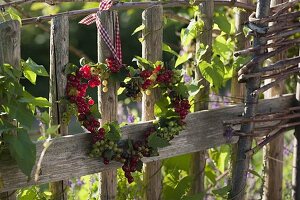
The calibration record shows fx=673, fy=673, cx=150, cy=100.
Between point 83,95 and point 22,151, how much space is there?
1.23 ft

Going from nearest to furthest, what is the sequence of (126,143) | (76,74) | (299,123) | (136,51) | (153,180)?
1. (76,74)
2. (126,143)
3. (153,180)
4. (299,123)
5. (136,51)

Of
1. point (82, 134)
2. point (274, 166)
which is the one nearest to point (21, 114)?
point (82, 134)

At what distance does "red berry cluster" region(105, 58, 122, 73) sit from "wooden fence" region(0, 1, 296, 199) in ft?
0.12

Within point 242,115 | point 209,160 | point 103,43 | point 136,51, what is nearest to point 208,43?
point 242,115

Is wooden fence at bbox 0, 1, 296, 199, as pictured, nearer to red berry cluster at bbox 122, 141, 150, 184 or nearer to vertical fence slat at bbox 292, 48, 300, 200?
red berry cluster at bbox 122, 141, 150, 184

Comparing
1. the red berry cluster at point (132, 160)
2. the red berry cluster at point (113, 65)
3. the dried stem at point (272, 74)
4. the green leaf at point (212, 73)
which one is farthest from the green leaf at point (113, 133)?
the dried stem at point (272, 74)

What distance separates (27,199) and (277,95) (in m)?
1.34

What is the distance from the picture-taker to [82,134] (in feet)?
8.02

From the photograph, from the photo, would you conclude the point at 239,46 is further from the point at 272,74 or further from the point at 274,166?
the point at 274,166

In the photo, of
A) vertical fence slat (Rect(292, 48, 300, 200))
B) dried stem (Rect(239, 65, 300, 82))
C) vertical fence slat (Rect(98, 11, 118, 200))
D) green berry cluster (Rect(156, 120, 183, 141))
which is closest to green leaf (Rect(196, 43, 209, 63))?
dried stem (Rect(239, 65, 300, 82))

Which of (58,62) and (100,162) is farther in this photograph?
(100,162)

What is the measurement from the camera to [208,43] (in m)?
2.83

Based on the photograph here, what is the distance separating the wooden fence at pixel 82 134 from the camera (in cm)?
227

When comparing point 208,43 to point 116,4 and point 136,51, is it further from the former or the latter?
point 136,51
